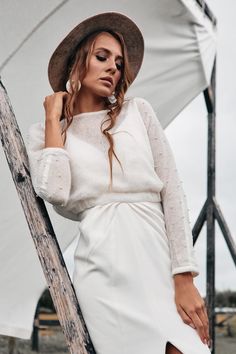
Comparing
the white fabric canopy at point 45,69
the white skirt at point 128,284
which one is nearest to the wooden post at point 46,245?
the white skirt at point 128,284

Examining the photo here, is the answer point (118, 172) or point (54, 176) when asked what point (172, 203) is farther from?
point (54, 176)

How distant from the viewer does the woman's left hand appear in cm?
157

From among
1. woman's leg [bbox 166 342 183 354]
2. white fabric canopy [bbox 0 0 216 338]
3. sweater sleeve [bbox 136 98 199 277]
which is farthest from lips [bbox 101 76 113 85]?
white fabric canopy [bbox 0 0 216 338]

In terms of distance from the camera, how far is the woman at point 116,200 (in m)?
1.57

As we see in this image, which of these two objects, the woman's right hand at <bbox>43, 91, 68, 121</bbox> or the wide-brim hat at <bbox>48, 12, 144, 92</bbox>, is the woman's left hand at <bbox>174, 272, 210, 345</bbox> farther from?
the wide-brim hat at <bbox>48, 12, 144, 92</bbox>

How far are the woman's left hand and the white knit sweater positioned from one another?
31mm

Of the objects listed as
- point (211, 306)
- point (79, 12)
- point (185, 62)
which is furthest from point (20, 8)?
point (211, 306)

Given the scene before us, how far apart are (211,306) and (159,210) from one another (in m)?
4.06

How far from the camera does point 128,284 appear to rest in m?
1.59

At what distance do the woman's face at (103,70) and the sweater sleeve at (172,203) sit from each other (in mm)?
108

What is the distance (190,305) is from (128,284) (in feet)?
0.51

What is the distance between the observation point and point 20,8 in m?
3.67

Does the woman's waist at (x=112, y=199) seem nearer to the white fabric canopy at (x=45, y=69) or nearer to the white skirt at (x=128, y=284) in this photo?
the white skirt at (x=128, y=284)

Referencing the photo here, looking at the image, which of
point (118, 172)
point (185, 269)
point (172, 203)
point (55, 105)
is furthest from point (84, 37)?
point (185, 269)
